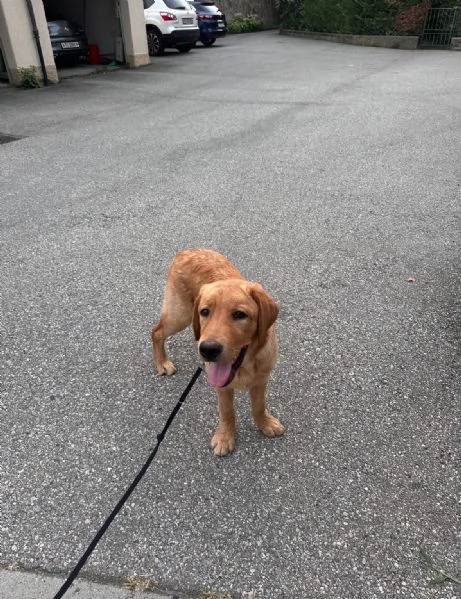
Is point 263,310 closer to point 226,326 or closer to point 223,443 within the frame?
point 226,326

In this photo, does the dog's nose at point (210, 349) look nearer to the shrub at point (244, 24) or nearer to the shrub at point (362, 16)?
the shrub at point (362, 16)

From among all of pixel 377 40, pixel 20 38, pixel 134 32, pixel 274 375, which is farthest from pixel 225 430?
pixel 377 40

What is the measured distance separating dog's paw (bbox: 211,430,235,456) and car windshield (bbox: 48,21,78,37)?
17492 millimetres

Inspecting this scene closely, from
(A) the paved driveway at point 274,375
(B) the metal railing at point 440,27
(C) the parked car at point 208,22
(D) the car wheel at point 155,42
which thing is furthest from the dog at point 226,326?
(B) the metal railing at point 440,27

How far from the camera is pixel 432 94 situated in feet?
37.7

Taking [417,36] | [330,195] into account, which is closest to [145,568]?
[330,195]

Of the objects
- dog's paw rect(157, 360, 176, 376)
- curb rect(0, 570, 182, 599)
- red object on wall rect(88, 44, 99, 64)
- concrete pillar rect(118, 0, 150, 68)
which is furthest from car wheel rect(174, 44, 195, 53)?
curb rect(0, 570, 182, 599)

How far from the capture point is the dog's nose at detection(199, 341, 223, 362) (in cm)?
192

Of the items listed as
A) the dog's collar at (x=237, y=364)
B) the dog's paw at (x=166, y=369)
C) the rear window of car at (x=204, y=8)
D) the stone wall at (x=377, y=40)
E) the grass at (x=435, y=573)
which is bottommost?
the grass at (x=435, y=573)

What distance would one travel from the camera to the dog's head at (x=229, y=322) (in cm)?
196

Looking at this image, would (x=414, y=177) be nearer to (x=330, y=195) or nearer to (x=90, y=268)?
(x=330, y=195)

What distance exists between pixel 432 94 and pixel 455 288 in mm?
9675

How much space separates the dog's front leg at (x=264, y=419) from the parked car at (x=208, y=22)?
24.3 metres

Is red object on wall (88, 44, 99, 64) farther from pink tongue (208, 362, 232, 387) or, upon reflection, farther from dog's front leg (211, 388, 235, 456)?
pink tongue (208, 362, 232, 387)
